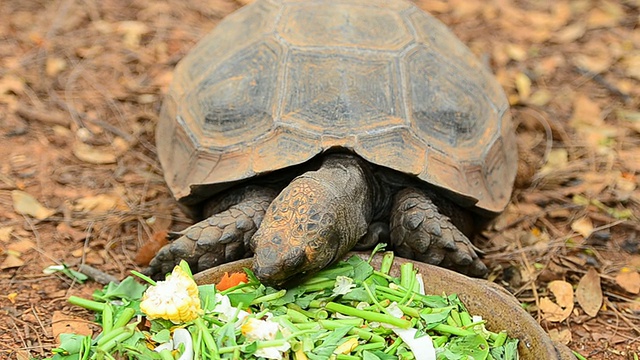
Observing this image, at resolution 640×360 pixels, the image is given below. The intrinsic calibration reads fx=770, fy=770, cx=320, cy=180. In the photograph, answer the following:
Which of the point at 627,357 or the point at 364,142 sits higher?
the point at 364,142

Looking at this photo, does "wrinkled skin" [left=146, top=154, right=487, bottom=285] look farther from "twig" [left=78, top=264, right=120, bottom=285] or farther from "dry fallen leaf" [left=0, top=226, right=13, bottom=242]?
"dry fallen leaf" [left=0, top=226, right=13, bottom=242]

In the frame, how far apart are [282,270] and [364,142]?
3.24 feet

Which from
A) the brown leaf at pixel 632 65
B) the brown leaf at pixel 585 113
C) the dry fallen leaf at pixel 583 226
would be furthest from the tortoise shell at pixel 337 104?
the brown leaf at pixel 632 65

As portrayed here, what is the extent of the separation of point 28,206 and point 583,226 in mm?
3611

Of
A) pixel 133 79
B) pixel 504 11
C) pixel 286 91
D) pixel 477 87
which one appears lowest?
pixel 504 11

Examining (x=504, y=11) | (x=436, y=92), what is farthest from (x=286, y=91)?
(x=504, y=11)

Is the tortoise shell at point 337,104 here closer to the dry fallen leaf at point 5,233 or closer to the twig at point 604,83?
the dry fallen leaf at point 5,233

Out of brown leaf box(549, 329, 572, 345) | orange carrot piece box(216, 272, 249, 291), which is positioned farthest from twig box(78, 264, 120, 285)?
brown leaf box(549, 329, 572, 345)

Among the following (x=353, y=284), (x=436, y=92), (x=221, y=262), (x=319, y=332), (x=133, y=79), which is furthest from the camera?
(x=133, y=79)

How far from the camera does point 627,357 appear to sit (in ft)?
12.9

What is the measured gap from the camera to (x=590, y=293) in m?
4.40

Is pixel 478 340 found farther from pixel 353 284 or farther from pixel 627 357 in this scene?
pixel 627 357

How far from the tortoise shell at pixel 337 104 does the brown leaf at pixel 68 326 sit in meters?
0.97

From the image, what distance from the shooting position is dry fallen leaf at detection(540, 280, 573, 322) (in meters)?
4.22
